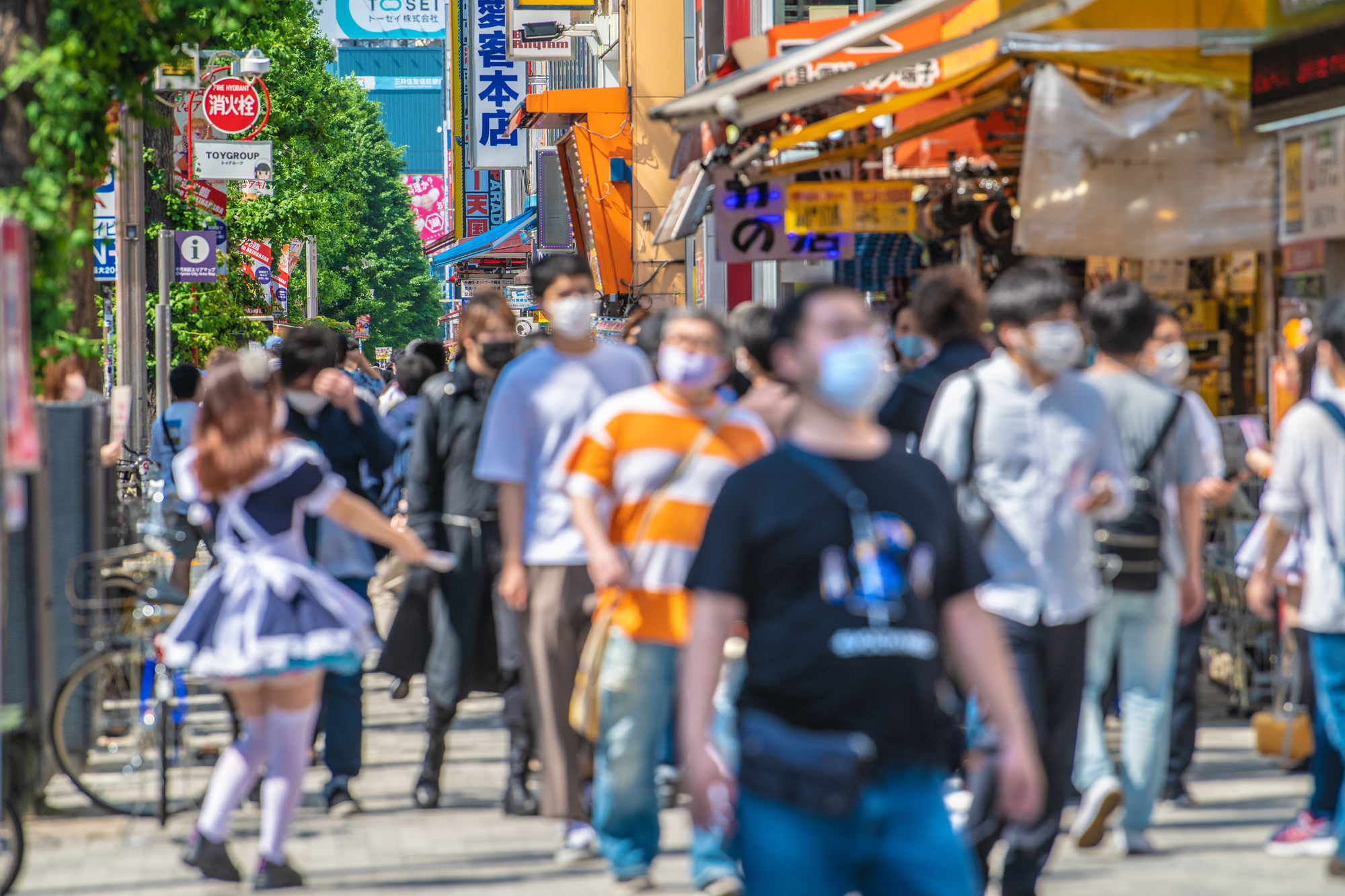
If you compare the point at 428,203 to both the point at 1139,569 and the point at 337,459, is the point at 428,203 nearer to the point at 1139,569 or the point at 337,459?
the point at 337,459

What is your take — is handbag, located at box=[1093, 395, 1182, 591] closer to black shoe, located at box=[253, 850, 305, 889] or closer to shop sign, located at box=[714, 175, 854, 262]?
black shoe, located at box=[253, 850, 305, 889]

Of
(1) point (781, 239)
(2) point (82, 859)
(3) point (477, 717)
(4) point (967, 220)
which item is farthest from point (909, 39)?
(2) point (82, 859)

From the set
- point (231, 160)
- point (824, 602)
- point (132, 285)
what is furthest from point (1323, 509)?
point (231, 160)

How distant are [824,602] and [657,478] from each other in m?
2.18

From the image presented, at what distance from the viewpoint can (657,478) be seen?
5.57 m

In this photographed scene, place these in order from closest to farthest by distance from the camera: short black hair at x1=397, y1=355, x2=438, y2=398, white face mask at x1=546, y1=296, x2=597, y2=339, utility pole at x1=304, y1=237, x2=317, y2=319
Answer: white face mask at x1=546, y1=296, x2=597, y2=339
short black hair at x1=397, y1=355, x2=438, y2=398
utility pole at x1=304, y1=237, x2=317, y2=319

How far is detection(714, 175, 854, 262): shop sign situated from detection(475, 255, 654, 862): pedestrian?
7.65 m

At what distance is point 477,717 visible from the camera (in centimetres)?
967

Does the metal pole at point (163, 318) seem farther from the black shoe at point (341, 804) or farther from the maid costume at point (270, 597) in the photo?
the maid costume at point (270, 597)

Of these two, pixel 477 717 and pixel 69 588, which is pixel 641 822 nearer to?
pixel 69 588

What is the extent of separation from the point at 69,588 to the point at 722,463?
11.8ft

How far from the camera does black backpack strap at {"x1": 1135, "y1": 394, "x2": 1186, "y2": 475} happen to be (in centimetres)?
591

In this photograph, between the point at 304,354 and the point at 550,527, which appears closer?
the point at 550,527

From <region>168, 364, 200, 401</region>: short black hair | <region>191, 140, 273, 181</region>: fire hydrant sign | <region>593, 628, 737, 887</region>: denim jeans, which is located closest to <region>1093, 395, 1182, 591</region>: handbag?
<region>593, 628, 737, 887</region>: denim jeans
